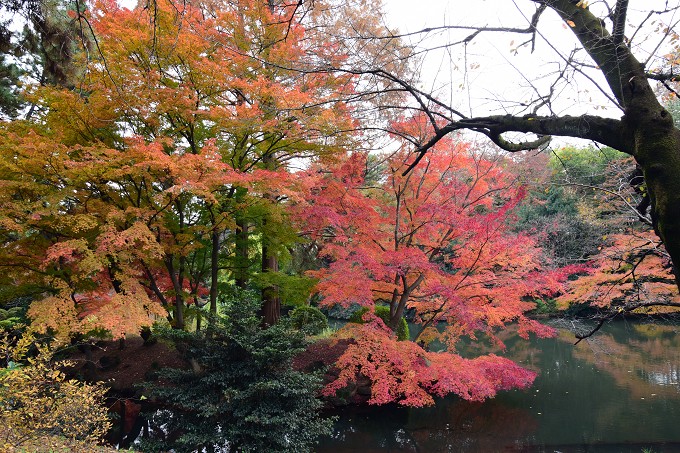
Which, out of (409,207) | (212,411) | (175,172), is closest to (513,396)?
(409,207)

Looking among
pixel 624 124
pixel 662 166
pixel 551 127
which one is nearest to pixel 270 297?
pixel 551 127

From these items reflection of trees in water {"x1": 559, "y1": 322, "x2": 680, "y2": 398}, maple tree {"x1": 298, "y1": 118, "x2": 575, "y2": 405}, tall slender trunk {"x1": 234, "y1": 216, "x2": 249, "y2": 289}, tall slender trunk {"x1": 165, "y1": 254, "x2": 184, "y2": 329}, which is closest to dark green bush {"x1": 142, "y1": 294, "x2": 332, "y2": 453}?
maple tree {"x1": 298, "y1": 118, "x2": 575, "y2": 405}

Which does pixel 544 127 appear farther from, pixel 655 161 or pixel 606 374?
pixel 606 374

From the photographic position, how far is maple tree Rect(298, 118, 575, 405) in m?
7.15

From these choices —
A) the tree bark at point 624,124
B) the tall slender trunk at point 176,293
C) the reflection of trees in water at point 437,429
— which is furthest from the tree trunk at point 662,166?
the tall slender trunk at point 176,293

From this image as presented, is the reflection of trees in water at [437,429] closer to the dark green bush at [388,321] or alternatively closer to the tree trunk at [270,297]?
the dark green bush at [388,321]

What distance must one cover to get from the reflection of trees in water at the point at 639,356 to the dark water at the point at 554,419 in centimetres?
3

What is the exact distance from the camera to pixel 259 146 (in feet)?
27.7

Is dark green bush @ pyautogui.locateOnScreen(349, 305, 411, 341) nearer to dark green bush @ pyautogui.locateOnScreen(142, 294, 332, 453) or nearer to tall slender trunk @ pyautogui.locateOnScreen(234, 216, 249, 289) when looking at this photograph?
tall slender trunk @ pyautogui.locateOnScreen(234, 216, 249, 289)

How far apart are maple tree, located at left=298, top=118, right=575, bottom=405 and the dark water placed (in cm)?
69

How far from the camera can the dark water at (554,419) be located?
699 cm

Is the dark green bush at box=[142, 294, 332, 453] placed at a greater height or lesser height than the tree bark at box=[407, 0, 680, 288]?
lesser

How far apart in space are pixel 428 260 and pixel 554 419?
3.96 m

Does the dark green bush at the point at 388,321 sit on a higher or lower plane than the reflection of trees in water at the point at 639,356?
higher
